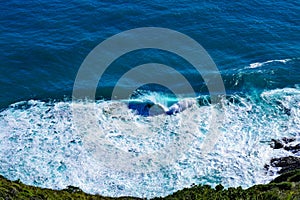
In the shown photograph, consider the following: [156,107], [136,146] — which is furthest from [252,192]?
[156,107]

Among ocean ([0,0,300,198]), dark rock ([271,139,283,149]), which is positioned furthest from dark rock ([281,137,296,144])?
ocean ([0,0,300,198])

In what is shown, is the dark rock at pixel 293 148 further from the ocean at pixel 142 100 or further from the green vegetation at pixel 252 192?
the green vegetation at pixel 252 192

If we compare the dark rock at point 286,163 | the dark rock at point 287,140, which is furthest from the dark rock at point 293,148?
the dark rock at point 286,163

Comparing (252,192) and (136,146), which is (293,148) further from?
(136,146)

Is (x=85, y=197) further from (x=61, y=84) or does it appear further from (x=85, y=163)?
(x=61, y=84)

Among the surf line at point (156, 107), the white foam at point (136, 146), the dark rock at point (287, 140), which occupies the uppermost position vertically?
the surf line at point (156, 107)
